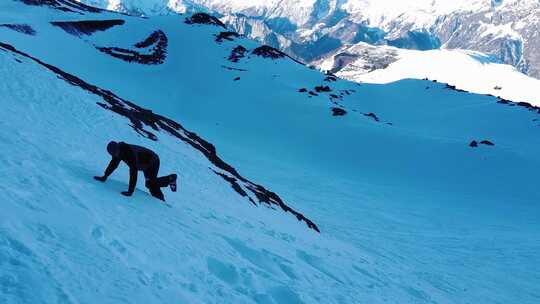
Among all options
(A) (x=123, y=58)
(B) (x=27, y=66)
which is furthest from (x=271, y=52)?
(B) (x=27, y=66)

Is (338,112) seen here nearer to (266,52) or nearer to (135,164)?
(266,52)

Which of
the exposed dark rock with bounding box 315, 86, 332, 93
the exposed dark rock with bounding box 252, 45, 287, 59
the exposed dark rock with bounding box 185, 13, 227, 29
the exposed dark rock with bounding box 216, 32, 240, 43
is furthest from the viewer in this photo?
the exposed dark rock with bounding box 185, 13, 227, 29

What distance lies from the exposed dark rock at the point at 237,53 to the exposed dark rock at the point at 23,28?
3437 centimetres

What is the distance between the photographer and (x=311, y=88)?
3211 inches

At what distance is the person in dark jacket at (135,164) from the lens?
39.4ft

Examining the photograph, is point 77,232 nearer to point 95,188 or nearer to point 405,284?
point 95,188

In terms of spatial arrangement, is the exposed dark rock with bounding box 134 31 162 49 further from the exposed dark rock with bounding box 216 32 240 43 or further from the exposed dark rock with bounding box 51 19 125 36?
the exposed dark rock with bounding box 216 32 240 43

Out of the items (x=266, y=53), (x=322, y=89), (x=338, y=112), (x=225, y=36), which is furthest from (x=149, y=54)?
(x=338, y=112)

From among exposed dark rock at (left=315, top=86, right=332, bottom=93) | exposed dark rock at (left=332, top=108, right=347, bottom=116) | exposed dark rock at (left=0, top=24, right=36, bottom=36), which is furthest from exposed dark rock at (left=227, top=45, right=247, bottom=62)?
exposed dark rock at (left=0, top=24, right=36, bottom=36)

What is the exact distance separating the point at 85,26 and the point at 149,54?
18304 millimetres

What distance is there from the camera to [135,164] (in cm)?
1218

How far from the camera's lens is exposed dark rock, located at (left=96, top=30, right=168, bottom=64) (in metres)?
86.3

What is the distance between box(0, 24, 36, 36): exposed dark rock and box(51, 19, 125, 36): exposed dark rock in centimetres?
1019

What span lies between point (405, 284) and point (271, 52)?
275ft
